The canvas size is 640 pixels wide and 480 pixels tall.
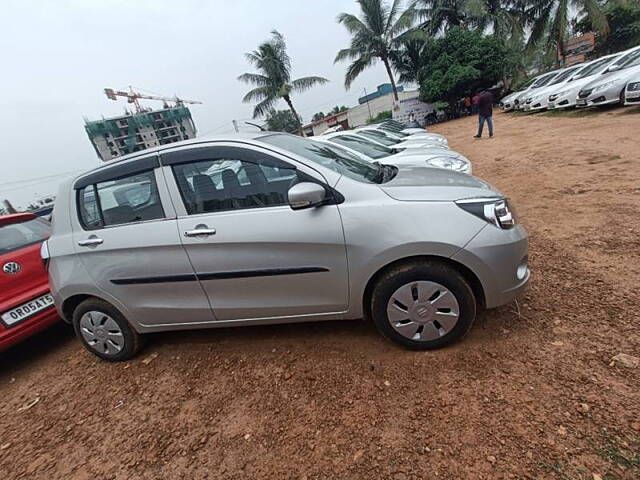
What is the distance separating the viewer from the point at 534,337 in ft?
6.89

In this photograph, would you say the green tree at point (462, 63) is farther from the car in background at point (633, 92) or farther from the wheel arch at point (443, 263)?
the wheel arch at point (443, 263)

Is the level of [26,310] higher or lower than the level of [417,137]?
lower

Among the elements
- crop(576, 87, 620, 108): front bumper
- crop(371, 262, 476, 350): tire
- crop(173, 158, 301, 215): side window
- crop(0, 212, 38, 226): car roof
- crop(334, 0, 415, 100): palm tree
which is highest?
crop(334, 0, 415, 100): palm tree

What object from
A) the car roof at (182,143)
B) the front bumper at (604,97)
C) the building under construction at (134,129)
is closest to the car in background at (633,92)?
the front bumper at (604,97)

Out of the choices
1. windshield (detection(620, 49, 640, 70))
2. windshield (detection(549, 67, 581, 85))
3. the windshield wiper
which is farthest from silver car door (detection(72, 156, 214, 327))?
windshield (detection(549, 67, 581, 85))

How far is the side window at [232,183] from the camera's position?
2137 millimetres

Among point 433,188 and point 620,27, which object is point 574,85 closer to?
point 433,188

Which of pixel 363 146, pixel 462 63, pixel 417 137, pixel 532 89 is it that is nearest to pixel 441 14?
pixel 462 63

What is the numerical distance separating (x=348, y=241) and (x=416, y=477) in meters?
1.23

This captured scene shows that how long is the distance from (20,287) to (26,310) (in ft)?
0.76

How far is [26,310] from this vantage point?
302cm

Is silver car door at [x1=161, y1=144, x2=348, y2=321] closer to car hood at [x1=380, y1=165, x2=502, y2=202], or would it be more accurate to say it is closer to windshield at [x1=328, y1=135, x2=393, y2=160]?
car hood at [x1=380, y1=165, x2=502, y2=202]

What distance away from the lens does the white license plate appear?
289 cm

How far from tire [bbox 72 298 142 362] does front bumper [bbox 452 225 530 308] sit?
2615 millimetres
